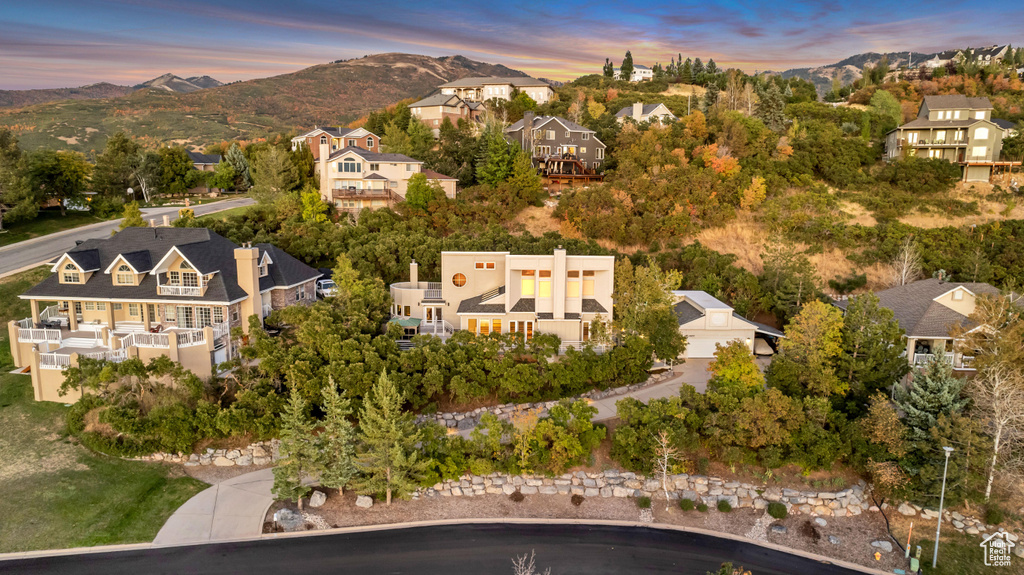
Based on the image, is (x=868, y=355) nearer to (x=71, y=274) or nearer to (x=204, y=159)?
(x=71, y=274)

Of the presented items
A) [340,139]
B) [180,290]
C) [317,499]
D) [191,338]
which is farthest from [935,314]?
[340,139]

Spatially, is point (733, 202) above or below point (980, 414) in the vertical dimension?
above

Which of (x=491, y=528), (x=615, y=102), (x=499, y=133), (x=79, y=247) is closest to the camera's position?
(x=491, y=528)

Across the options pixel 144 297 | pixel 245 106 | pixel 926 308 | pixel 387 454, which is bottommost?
pixel 387 454

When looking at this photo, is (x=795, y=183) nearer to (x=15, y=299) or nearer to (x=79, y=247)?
(x=79, y=247)

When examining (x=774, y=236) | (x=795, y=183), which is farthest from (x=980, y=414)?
(x=795, y=183)
